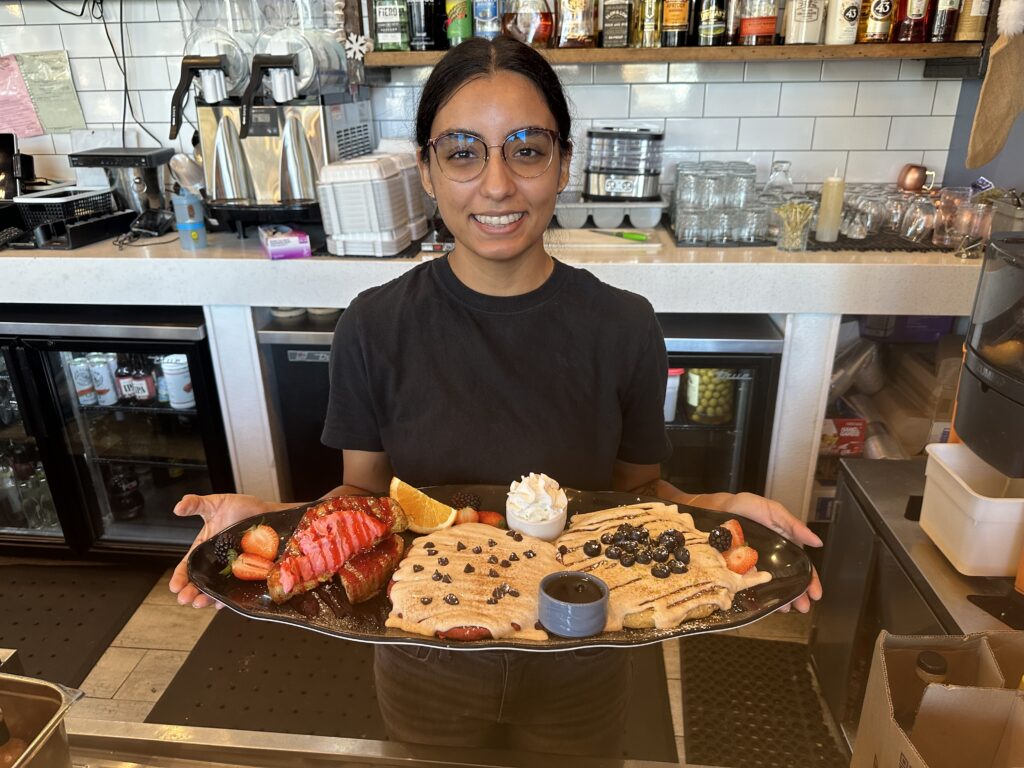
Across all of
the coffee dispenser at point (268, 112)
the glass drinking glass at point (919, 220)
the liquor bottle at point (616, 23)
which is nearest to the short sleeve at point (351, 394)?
the coffee dispenser at point (268, 112)

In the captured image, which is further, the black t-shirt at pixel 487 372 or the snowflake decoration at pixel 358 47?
the snowflake decoration at pixel 358 47

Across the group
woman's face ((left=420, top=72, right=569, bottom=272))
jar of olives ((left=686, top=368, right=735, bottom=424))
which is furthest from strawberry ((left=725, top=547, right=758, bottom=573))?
jar of olives ((left=686, top=368, right=735, bottom=424))

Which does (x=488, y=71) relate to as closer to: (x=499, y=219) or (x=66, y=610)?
(x=499, y=219)

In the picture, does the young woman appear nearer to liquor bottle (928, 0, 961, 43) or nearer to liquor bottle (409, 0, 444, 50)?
liquor bottle (409, 0, 444, 50)

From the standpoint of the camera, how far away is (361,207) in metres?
2.54

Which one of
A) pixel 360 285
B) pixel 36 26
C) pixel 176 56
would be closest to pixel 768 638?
pixel 360 285

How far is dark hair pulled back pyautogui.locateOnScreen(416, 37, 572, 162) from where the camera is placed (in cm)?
135

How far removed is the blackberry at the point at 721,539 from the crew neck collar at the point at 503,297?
22.1 inches

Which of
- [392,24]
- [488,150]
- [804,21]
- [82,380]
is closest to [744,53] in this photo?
[804,21]

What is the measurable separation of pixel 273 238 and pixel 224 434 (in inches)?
30.4

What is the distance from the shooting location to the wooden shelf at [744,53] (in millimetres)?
2561

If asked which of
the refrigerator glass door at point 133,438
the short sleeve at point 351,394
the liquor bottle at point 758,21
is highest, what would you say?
the liquor bottle at point 758,21

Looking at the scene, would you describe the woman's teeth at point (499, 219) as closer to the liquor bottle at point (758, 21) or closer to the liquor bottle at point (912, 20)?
the liquor bottle at point (758, 21)

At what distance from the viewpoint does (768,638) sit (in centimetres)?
259
